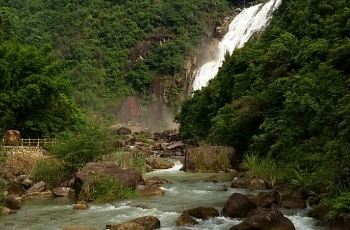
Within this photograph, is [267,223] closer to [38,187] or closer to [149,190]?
[149,190]

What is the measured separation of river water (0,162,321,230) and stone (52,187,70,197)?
668 mm

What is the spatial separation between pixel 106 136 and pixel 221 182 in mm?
5977

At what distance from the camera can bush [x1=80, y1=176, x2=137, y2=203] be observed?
19156 mm

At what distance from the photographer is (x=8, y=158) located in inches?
1026

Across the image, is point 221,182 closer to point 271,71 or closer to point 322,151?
point 322,151

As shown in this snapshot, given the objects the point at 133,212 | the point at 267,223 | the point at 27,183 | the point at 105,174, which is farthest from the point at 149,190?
the point at 267,223

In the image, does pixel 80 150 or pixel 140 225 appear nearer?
pixel 140 225

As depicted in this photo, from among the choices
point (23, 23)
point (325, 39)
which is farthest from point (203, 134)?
point (23, 23)

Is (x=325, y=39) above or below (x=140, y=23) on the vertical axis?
below

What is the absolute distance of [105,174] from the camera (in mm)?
19828

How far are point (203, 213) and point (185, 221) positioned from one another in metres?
0.93

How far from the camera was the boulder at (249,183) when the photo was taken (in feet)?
68.3

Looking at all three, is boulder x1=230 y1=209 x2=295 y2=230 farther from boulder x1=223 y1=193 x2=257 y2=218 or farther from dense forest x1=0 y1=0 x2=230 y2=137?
dense forest x1=0 y1=0 x2=230 y2=137

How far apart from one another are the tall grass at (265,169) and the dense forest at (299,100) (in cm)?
34
